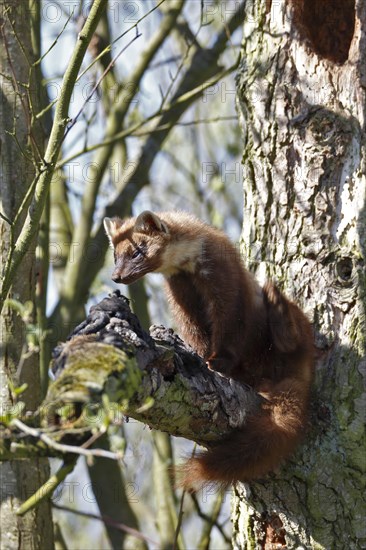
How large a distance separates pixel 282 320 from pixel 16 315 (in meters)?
1.58

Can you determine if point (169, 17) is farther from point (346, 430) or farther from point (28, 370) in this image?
point (346, 430)

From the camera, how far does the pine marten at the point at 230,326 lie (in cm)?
406

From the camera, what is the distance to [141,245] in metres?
5.12

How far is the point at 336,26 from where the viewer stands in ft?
17.6

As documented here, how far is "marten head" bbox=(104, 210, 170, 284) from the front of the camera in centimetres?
502

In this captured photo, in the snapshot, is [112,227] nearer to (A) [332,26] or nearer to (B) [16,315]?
(B) [16,315]

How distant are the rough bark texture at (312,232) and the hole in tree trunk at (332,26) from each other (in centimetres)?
5

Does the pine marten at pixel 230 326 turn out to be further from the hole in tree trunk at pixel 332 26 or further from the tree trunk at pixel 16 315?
the hole in tree trunk at pixel 332 26

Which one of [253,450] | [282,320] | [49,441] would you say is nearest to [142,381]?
[49,441]

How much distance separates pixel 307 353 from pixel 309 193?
91 cm

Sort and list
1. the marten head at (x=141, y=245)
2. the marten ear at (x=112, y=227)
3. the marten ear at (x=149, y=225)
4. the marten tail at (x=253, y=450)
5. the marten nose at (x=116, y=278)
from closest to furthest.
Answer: the marten tail at (x=253, y=450) → the marten nose at (x=116, y=278) → the marten head at (x=141, y=245) → the marten ear at (x=149, y=225) → the marten ear at (x=112, y=227)

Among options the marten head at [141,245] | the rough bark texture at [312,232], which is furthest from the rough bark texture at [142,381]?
the marten head at [141,245]

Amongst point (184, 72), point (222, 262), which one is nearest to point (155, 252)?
A: point (222, 262)

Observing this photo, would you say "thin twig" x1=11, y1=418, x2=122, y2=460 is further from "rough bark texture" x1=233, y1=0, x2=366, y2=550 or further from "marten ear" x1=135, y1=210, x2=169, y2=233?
"marten ear" x1=135, y1=210, x2=169, y2=233
